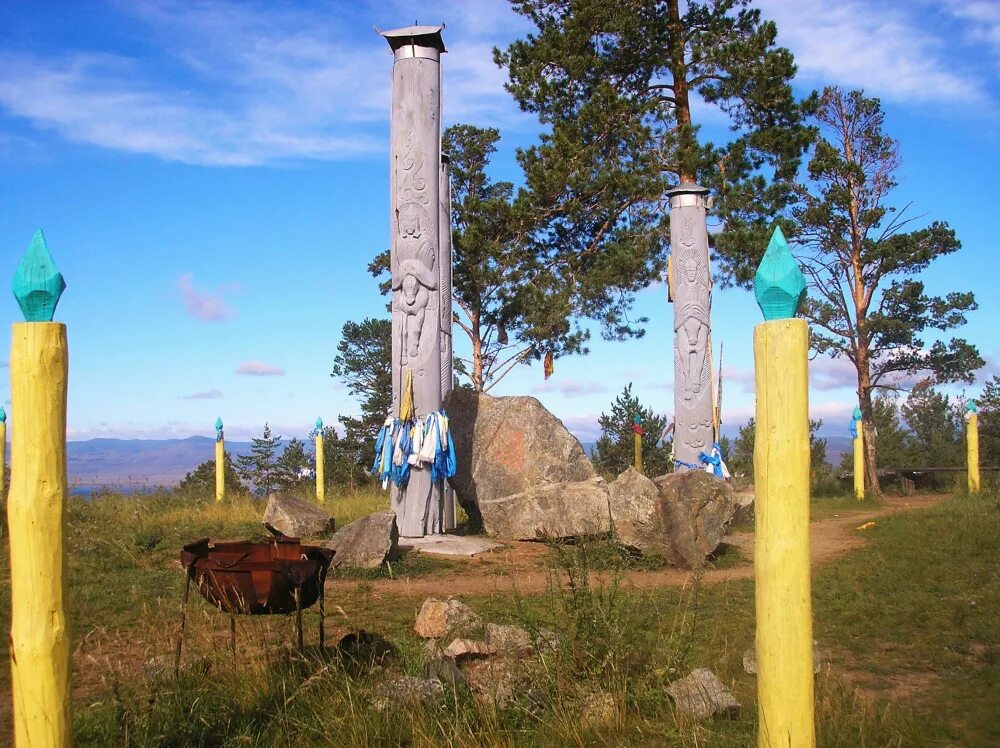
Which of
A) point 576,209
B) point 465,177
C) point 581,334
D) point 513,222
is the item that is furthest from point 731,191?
point 465,177

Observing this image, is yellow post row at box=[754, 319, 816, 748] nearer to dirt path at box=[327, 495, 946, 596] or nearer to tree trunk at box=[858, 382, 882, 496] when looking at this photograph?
dirt path at box=[327, 495, 946, 596]

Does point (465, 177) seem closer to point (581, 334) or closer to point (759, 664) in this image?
point (581, 334)

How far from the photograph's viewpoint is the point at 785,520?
10.7 ft

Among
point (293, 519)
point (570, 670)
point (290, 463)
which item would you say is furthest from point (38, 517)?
point (290, 463)

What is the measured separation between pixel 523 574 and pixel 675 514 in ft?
6.01

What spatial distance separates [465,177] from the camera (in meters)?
24.9

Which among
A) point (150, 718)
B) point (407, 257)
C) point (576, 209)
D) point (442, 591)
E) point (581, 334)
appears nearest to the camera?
point (150, 718)

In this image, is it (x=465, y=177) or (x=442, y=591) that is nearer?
(x=442, y=591)

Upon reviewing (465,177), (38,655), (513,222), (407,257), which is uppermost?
(465,177)

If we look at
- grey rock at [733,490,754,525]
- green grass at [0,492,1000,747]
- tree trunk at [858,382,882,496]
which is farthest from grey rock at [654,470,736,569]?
tree trunk at [858,382,882,496]

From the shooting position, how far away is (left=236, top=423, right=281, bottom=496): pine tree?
79.0 ft

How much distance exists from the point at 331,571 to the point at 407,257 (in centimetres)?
388

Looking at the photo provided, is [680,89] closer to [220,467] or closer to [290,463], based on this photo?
[220,467]

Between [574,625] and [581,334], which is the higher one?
[581,334]
